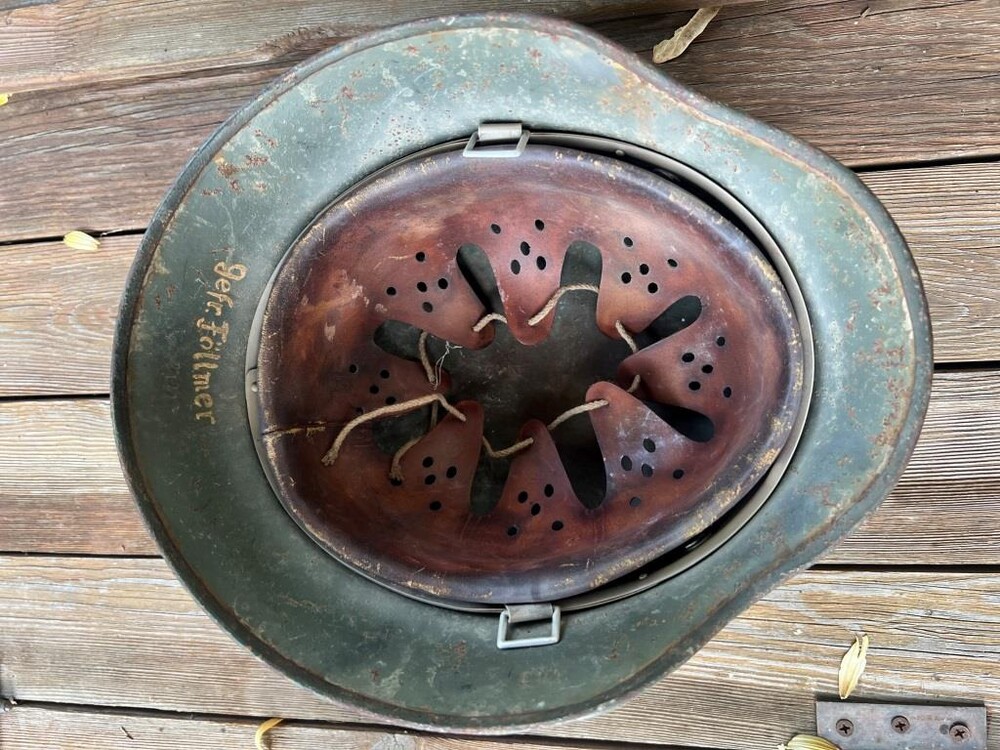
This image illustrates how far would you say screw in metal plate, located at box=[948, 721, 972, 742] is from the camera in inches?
47.4

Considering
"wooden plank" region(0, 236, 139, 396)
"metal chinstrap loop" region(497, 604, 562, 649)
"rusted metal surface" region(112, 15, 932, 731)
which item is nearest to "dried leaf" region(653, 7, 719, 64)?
"rusted metal surface" region(112, 15, 932, 731)

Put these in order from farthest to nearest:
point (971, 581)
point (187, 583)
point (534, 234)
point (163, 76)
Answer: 1. point (163, 76)
2. point (971, 581)
3. point (534, 234)
4. point (187, 583)

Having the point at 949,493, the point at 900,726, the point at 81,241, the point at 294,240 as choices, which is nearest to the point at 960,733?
the point at 900,726

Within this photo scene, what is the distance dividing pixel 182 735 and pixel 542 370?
0.90 metres

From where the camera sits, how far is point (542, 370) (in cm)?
126

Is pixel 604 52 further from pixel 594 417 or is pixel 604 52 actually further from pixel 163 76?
pixel 163 76

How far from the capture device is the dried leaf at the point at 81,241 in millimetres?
1380

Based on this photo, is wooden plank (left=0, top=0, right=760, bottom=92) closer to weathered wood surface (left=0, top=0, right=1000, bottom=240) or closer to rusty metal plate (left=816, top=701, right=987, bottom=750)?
weathered wood surface (left=0, top=0, right=1000, bottom=240)

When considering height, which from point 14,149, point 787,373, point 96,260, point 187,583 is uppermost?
point 14,149

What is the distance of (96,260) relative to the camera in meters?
1.39

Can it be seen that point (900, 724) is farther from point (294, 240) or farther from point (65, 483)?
point (65, 483)

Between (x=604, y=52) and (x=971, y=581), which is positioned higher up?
(x=604, y=52)

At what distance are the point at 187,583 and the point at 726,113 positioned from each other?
0.81 m

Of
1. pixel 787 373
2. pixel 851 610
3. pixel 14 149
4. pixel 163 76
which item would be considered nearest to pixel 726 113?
pixel 787 373
